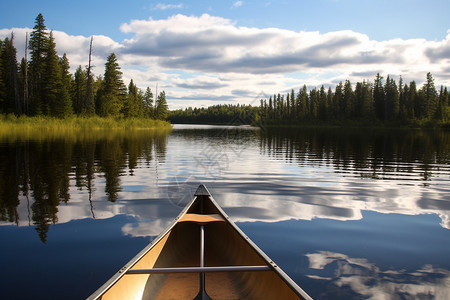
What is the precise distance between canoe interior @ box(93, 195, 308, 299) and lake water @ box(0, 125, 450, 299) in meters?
0.83

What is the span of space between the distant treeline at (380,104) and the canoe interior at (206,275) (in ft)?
320

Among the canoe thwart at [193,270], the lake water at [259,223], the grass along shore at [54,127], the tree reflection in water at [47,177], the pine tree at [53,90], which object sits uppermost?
the pine tree at [53,90]

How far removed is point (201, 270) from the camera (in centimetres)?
350

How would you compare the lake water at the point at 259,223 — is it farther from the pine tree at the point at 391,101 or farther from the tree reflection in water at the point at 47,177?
the pine tree at the point at 391,101

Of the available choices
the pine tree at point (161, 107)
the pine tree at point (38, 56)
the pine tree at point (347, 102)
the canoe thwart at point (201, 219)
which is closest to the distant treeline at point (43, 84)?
the pine tree at point (38, 56)

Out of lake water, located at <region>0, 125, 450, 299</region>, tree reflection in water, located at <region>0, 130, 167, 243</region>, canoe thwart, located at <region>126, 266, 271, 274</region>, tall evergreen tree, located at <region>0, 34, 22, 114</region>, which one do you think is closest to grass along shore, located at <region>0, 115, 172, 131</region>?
tall evergreen tree, located at <region>0, 34, 22, 114</region>

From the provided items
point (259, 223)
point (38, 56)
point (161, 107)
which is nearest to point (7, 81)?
point (38, 56)

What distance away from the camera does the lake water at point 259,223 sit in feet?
14.9

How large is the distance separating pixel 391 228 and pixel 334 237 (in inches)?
69.2

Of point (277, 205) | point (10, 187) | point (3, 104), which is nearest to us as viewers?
point (277, 205)

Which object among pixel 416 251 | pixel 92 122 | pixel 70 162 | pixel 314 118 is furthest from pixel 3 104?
pixel 314 118

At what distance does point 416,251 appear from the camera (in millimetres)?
5758

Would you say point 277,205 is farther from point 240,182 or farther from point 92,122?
point 92,122

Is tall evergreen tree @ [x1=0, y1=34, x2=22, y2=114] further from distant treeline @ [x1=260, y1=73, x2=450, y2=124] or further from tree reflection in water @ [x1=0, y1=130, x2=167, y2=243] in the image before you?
distant treeline @ [x1=260, y1=73, x2=450, y2=124]
